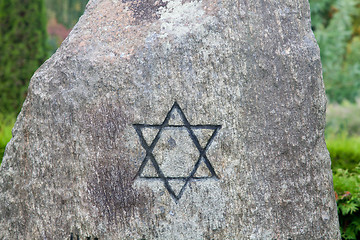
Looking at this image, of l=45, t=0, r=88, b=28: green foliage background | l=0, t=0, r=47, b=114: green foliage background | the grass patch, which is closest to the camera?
the grass patch

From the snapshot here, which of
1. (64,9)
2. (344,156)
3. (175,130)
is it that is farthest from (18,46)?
(64,9)

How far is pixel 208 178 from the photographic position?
6.96ft

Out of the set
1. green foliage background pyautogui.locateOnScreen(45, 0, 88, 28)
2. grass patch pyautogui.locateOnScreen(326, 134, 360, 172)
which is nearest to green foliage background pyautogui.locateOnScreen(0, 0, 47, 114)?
grass patch pyautogui.locateOnScreen(326, 134, 360, 172)

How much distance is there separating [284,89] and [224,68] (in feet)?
1.07

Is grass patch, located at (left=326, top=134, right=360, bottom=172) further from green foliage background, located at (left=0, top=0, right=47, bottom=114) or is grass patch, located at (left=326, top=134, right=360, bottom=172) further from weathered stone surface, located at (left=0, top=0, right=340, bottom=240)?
green foliage background, located at (left=0, top=0, right=47, bottom=114)

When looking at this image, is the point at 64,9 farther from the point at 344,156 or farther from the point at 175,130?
the point at 175,130

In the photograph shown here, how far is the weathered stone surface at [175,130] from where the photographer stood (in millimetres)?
2098

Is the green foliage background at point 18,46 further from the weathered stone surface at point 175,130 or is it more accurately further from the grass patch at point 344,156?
the grass patch at point 344,156

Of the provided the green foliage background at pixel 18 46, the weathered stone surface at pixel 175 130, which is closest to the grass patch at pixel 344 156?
the weathered stone surface at pixel 175 130

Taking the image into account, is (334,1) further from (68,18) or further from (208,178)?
(208,178)

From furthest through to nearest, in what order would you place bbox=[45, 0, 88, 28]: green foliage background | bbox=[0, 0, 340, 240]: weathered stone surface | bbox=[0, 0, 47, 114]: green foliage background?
bbox=[45, 0, 88, 28]: green foliage background
bbox=[0, 0, 47, 114]: green foliage background
bbox=[0, 0, 340, 240]: weathered stone surface

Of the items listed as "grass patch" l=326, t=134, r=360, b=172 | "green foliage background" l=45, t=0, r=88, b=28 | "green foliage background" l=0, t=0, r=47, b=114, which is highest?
"green foliage background" l=45, t=0, r=88, b=28

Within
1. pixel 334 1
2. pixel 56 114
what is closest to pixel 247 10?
pixel 56 114

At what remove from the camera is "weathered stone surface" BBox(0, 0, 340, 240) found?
2098 millimetres
